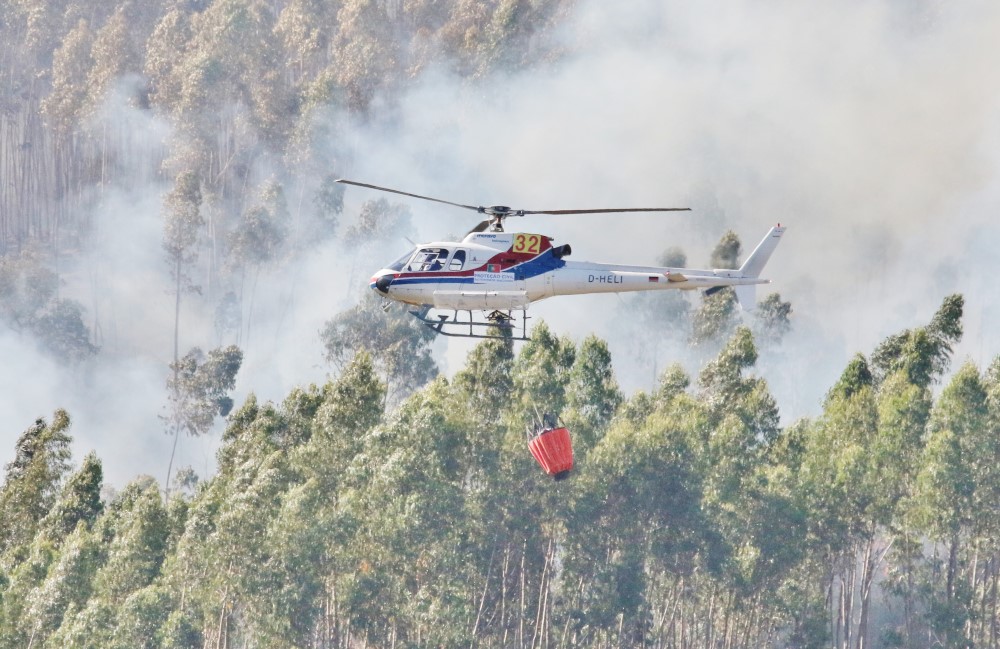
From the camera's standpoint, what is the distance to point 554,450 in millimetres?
65875

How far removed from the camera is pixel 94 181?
166125 millimetres

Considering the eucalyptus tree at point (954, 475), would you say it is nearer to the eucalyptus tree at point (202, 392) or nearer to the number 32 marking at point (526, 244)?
the number 32 marking at point (526, 244)

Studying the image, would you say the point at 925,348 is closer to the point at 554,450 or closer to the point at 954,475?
the point at 954,475

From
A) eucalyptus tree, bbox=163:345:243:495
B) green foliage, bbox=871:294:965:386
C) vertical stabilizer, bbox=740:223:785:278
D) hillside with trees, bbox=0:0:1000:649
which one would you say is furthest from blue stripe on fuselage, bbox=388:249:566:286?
eucalyptus tree, bbox=163:345:243:495

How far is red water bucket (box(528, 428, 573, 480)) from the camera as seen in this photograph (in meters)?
65.7

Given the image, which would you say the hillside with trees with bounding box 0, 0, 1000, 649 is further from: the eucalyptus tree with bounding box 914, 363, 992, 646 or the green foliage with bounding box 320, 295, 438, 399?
the green foliage with bounding box 320, 295, 438, 399

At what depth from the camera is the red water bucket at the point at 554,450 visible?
65.7 m

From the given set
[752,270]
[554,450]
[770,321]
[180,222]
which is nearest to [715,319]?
[770,321]

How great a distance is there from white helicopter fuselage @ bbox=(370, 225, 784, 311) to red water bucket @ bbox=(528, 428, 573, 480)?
56.5 feet

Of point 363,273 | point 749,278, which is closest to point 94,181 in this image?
point 363,273

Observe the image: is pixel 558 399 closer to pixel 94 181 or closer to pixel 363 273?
pixel 363 273

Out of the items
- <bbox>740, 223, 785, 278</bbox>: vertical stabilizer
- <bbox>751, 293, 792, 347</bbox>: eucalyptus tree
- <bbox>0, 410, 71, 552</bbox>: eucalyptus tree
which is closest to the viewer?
<bbox>740, 223, 785, 278</bbox>: vertical stabilizer

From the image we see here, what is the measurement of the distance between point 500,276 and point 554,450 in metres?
18.8

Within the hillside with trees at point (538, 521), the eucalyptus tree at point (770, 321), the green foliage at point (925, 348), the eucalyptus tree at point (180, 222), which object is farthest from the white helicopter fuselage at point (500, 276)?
the eucalyptus tree at point (180, 222)
